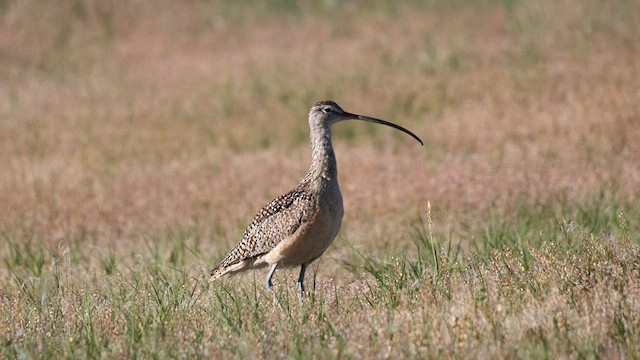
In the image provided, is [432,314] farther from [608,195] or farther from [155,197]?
[155,197]

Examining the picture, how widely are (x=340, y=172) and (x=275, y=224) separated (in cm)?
605

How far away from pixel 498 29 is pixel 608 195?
11.0 meters

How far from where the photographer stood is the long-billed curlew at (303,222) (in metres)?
7.57

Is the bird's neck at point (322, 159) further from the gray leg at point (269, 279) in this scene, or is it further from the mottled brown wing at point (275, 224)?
the gray leg at point (269, 279)

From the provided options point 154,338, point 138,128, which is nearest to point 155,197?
point 138,128

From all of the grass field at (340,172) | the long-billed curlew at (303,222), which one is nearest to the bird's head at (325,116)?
the long-billed curlew at (303,222)

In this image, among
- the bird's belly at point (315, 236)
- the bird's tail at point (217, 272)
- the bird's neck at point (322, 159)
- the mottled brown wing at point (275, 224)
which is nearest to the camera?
the bird's belly at point (315, 236)

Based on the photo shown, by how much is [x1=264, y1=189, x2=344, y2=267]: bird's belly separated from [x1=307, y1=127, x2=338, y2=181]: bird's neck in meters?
0.18

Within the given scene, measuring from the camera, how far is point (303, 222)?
7582mm

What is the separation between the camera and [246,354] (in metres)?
5.31

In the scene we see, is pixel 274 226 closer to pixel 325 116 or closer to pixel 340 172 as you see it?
pixel 325 116

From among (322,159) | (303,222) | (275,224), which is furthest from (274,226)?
(322,159)

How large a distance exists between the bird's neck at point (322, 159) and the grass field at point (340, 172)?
720 mm

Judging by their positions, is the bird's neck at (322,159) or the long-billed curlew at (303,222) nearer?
the long-billed curlew at (303,222)
